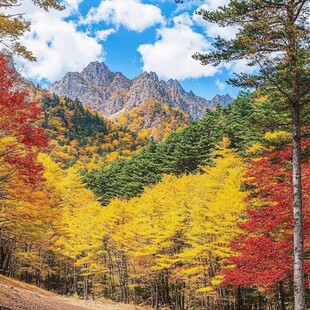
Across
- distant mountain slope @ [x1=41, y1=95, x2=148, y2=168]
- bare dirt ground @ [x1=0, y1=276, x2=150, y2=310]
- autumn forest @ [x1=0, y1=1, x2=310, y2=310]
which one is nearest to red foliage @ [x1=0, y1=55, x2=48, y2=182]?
autumn forest @ [x1=0, y1=1, x2=310, y2=310]

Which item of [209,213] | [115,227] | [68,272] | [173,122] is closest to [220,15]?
[209,213]

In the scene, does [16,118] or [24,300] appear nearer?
[16,118]

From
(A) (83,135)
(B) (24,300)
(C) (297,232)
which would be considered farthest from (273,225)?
(A) (83,135)

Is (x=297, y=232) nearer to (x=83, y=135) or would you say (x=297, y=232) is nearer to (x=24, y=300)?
(x=24, y=300)

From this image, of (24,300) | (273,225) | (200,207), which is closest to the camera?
(273,225)

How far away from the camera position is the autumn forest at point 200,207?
1207 centimetres

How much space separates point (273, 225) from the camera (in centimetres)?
1573

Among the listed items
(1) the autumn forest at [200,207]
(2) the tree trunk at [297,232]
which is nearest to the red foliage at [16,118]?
(1) the autumn forest at [200,207]

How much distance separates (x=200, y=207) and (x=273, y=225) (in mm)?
9378

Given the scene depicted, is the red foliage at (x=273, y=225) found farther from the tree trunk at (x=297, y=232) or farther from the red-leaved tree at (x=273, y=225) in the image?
the tree trunk at (x=297, y=232)

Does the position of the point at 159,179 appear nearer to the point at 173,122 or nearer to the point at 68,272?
the point at 68,272

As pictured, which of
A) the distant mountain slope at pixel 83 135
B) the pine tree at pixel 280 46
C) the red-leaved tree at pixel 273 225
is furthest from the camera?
the distant mountain slope at pixel 83 135

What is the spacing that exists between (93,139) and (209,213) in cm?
14070

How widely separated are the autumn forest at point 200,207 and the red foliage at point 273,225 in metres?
0.05
